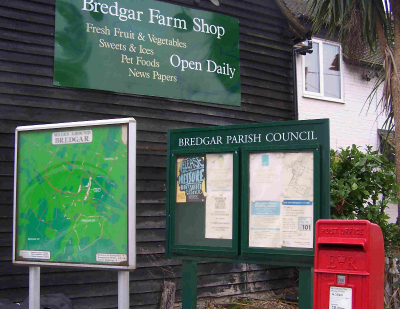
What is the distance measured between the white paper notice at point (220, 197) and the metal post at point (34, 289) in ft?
4.82

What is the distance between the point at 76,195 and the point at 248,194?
1.46 m

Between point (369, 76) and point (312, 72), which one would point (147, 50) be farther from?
point (369, 76)

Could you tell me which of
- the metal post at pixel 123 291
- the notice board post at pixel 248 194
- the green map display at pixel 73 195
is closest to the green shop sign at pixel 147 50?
the notice board post at pixel 248 194

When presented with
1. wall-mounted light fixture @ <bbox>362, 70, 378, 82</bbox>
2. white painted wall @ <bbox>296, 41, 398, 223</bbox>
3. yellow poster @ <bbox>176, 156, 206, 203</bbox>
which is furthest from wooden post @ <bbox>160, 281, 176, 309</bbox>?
wall-mounted light fixture @ <bbox>362, 70, 378, 82</bbox>

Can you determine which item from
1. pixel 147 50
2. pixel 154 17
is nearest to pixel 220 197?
pixel 147 50

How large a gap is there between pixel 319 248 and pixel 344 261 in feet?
0.61

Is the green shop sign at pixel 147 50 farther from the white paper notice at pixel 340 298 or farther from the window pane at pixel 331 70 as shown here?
the white paper notice at pixel 340 298

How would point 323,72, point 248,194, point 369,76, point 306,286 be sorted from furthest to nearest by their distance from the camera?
point 369,76 → point 323,72 → point 248,194 → point 306,286

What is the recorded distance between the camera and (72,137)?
12.1 ft

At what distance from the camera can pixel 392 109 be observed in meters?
7.61

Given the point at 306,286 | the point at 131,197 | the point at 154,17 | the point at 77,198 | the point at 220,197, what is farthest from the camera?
the point at 154,17

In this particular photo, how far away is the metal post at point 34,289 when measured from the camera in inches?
145

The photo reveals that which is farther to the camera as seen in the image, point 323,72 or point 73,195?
point 323,72

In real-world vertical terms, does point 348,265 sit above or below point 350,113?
below
